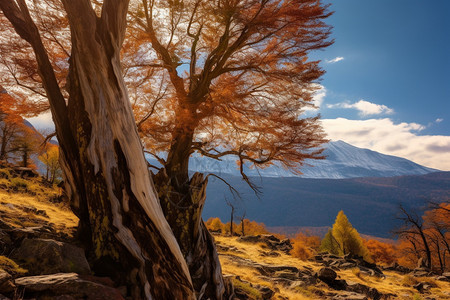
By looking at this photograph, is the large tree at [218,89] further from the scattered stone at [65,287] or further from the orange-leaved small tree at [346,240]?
the orange-leaved small tree at [346,240]

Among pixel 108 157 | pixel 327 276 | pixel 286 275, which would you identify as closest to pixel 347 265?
pixel 327 276

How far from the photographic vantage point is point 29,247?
2.68 metres

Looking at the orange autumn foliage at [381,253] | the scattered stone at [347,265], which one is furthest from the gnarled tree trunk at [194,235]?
the orange autumn foliage at [381,253]

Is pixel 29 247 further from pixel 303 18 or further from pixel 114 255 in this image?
pixel 303 18

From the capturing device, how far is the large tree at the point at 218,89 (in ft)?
17.2

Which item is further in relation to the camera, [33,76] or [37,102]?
[37,102]

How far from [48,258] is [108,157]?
4.13ft

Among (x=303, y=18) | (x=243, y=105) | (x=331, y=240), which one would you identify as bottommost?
(x=331, y=240)

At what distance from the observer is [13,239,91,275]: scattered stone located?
8.33 ft

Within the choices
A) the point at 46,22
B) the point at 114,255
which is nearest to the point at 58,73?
the point at 46,22

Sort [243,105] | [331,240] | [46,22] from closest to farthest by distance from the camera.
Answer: [46,22] < [243,105] < [331,240]

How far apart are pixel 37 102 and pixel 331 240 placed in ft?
138

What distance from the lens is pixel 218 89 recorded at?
19.5 feet

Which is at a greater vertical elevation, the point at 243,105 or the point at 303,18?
the point at 303,18
